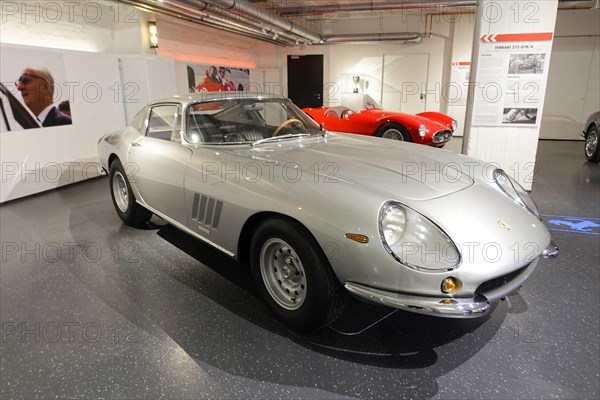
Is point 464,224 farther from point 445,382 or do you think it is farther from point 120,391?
point 120,391

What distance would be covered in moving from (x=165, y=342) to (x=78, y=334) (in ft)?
1.73

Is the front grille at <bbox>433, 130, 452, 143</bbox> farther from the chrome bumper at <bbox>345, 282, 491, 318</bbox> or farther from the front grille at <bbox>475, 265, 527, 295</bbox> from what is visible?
the chrome bumper at <bbox>345, 282, 491, 318</bbox>

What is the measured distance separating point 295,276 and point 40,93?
189 inches

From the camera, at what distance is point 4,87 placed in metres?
4.54

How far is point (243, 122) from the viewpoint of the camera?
9.66 feet

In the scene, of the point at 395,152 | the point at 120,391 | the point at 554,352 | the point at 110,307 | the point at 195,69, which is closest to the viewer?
the point at 120,391

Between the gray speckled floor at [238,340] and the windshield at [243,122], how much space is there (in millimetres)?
975

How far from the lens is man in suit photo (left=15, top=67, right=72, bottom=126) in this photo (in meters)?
4.77

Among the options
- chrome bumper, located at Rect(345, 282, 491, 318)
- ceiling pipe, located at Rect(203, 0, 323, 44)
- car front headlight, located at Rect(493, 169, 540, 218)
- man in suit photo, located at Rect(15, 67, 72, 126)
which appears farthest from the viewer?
ceiling pipe, located at Rect(203, 0, 323, 44)

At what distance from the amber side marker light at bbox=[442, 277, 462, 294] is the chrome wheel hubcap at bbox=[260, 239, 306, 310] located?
2.26 ft

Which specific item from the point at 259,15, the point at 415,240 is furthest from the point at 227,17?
the point at 415,240

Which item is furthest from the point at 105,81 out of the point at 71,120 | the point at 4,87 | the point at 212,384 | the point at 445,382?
the point at 445,382

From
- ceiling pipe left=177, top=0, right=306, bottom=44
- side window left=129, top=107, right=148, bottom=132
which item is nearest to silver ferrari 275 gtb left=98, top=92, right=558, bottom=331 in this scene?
side window left=129, top=107, right=148, bottom=132

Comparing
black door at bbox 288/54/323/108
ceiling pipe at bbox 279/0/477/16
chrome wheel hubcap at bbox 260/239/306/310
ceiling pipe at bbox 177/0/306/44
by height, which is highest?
ceiling pipe at bbox 279/0/477/16
